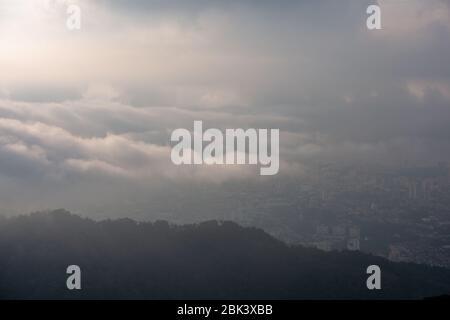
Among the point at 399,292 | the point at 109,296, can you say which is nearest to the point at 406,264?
the point at 399,292

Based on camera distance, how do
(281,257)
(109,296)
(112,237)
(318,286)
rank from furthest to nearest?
(112,237) < (281,257) < (318,286) < (109,296)

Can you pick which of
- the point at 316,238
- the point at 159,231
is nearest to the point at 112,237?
the point at 159,231

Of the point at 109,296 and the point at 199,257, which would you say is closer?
the point at 109,296

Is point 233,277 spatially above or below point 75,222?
below

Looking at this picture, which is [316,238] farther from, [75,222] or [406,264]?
[75,222]

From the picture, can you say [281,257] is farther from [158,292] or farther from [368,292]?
[158,292]

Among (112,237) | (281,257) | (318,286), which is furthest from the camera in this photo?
(112,237)
